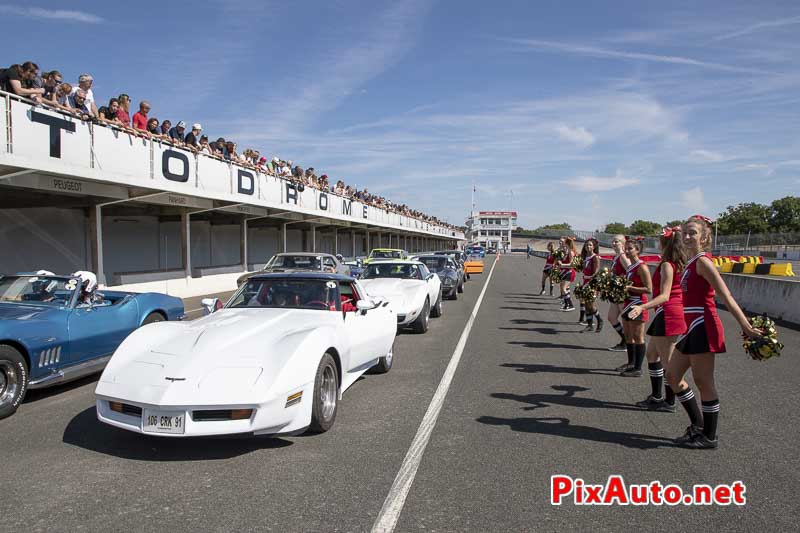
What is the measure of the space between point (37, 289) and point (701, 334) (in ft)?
23.4

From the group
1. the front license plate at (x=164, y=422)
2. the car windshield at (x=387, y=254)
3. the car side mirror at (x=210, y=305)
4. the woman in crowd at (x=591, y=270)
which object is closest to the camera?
the front license plate at (x=164, y=422)

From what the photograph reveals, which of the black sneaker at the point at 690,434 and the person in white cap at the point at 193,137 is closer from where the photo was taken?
the black sneaker at the point at 690,434

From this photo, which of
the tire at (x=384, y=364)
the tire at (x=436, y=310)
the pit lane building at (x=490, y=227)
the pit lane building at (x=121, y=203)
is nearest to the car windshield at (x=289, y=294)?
the tire at (x=384, y=364)

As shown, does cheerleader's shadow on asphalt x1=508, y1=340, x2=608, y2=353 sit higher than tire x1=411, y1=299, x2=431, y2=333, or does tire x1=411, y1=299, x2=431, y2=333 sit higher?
tire x1=411, y1=299, x2=431, y2=333

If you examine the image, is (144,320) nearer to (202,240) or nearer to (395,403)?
(395,403)

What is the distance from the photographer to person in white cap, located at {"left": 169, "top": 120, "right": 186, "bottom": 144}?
54.2ft

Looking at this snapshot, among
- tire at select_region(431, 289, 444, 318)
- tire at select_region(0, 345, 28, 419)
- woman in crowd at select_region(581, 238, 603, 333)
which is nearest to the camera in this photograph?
tire at select_region(0, 345, 28, 419)

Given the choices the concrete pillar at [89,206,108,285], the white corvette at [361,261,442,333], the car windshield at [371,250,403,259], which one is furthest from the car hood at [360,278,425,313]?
the car windshield at [371,250,403,259]

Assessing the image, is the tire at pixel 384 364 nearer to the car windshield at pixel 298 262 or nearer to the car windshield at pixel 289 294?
the car windshield at pixel 289 294

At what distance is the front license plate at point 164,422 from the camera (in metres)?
3.99

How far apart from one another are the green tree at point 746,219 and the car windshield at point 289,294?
354 feet

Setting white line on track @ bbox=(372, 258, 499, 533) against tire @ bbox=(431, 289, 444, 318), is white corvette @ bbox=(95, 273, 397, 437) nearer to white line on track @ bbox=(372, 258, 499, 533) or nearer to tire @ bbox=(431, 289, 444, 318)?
white line on track @ bbox=(372, 258, 499, 533)

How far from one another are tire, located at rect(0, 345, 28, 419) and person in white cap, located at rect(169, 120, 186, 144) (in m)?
12.1

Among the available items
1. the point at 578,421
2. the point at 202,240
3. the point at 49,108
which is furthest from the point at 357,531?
the point at 202,240
